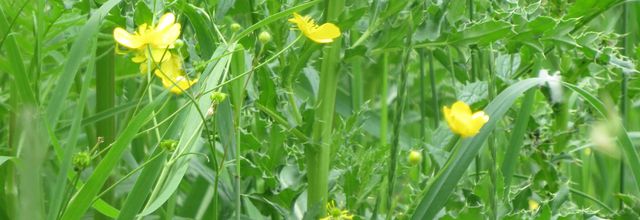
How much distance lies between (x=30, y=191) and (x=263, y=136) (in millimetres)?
1305

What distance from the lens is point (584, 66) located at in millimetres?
2082

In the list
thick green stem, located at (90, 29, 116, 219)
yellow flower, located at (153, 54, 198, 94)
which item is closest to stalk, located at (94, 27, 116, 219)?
thick green stem, located at (90, 29, 116, 219)

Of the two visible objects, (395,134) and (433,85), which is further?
(433,85)

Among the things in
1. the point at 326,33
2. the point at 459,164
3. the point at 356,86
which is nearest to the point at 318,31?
the point at 326,33

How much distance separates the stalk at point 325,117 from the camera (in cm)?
174

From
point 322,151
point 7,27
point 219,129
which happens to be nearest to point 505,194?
point 322,151

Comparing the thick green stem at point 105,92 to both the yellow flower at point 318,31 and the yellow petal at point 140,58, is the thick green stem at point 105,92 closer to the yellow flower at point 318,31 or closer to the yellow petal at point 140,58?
the yellow petal at point 140,58

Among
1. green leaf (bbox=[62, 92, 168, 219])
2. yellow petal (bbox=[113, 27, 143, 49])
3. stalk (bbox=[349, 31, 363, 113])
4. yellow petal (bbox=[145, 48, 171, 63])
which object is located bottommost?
stalk (bbox=[349, 31, 363, 113])

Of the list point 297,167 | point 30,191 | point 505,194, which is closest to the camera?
point 30,191

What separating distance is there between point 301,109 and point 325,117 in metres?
0.09

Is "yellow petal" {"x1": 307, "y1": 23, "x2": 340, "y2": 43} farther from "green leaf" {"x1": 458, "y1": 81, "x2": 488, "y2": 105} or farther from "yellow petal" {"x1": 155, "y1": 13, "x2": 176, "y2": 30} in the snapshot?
"green leaf" {"x1": 458, "y1": 81, "x2": 488, "y2": 105}

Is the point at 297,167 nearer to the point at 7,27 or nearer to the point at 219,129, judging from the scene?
the point at 219,129

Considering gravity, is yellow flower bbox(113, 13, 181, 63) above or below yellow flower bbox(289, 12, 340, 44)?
below

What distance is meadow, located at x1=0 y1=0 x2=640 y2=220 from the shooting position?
1443mm
